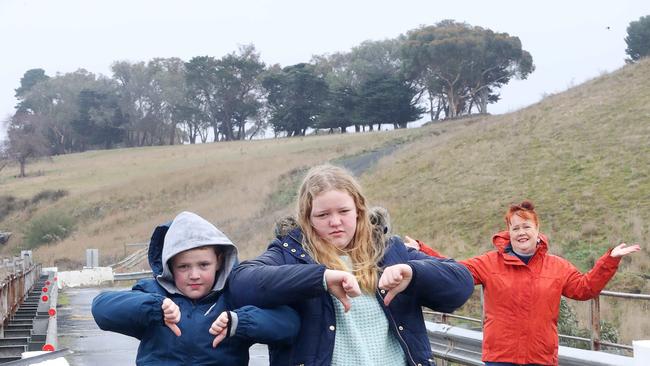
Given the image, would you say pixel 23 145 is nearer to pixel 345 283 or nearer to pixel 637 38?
pixel 637 38

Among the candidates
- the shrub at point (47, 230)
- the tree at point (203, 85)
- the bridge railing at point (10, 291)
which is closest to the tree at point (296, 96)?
the tree at point (203, 85)

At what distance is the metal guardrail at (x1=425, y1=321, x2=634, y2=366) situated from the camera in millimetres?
7254

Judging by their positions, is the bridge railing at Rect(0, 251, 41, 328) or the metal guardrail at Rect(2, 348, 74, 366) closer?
the metal guardrail at Rect(2, 348, 74, 366)

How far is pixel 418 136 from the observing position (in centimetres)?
6819

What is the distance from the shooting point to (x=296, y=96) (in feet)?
334

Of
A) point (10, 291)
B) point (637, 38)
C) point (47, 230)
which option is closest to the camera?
point (10, 291)

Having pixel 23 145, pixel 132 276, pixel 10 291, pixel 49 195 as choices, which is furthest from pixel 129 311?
pixel 23 145

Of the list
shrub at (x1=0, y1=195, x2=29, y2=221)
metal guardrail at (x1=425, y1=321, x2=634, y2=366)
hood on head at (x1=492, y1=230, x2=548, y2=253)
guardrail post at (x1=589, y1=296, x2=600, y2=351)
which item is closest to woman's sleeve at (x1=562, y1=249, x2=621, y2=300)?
hood on head at (x1=492, y1=230, x2=548, y2=253)

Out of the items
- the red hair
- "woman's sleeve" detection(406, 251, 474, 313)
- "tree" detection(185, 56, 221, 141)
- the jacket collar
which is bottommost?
"woman's sleeve" detection(406, 251, 474, 313)

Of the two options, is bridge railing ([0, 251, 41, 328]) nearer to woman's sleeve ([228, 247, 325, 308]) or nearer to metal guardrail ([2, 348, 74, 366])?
woman's sleeve ([228, 247, 325, 308])

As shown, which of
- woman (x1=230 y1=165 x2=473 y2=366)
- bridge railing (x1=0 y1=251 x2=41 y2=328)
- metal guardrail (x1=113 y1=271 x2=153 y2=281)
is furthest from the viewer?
metal guardrail (x1=113 y1=271 x2=153 y2=281)

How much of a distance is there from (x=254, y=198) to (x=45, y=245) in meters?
14.3

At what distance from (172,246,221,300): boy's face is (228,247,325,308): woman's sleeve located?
0.13m

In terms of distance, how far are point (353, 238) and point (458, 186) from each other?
32804mm
